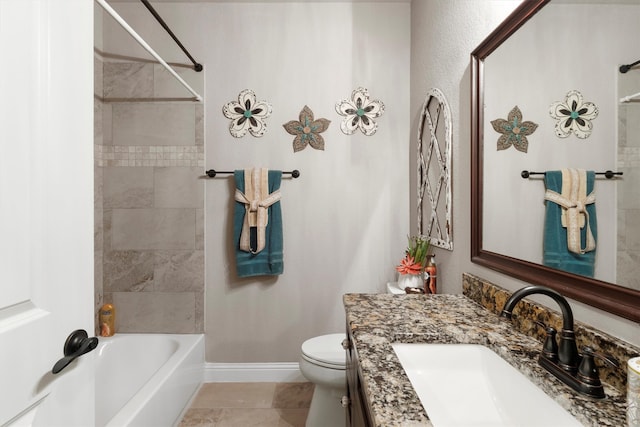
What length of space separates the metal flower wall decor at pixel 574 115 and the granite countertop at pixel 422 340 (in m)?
0.56

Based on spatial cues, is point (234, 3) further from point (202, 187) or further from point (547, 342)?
point (547, 342)

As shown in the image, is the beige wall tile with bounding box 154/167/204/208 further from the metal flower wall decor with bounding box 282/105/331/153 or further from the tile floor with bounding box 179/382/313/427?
the tile floor with bounding box 179/382/313/427

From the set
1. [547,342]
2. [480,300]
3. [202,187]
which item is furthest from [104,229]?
[547,342]

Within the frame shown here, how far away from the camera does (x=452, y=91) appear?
161cm

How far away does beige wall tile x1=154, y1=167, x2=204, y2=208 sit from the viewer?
2.27 metres

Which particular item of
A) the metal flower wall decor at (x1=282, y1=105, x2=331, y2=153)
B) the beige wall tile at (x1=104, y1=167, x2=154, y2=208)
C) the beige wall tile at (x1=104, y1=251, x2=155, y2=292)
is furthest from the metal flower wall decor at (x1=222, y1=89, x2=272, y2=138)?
the beige wall tile at (x1=104, y1=251, x2=155, y2=292)

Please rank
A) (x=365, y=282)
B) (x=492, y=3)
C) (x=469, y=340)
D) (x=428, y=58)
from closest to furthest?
(x=469, y=340) < (x=492, y=3) < (x=428, y=58) < (x=365, y=282)

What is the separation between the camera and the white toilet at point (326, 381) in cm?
163

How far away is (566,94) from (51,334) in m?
1.35

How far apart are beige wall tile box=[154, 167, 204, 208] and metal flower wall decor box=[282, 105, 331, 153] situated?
0.68 meters

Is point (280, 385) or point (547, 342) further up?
point (547, 342)

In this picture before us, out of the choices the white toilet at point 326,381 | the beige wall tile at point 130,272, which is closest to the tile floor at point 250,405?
the white toilet at point 326,381

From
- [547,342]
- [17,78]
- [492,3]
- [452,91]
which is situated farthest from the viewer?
[452,91]

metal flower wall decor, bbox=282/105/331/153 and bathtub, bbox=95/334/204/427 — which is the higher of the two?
metal flower wall decor, bbox=282/105/331/153
